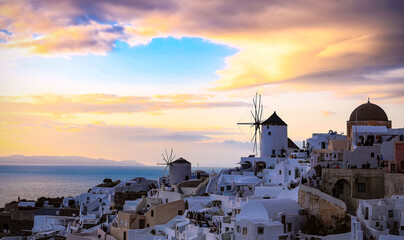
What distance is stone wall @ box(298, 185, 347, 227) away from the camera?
30.7 metres

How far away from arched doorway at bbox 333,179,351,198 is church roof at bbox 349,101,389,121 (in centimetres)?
1168

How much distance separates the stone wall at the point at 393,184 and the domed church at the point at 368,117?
11.8m

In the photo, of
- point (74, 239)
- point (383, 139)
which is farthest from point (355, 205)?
point (74, 239)

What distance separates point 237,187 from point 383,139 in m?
11.3

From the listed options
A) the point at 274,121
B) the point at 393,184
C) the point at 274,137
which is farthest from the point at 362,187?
the point at 274,121

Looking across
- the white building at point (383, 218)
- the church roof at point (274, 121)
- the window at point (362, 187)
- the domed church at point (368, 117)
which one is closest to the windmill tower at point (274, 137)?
the church roof at point (274, 121)

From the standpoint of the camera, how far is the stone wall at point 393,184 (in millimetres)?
31453

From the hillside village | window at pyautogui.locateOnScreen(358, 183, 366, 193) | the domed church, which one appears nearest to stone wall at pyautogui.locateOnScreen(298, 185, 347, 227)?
the hillside village

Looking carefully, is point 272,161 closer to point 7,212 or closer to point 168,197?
point 168,197

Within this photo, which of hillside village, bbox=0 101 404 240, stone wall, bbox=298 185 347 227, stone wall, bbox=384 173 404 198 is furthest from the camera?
stone wall, bbox=384 173 404 198

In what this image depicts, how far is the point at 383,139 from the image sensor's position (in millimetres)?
39938

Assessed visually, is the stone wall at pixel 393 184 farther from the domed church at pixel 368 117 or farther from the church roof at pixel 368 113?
the church roof at pixel 368 113

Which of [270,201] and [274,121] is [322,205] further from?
[274,121]

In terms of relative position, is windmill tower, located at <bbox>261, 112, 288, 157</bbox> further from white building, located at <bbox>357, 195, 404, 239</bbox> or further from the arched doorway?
white building, located at <bbox>357, 195, 404, 239</bbox>
